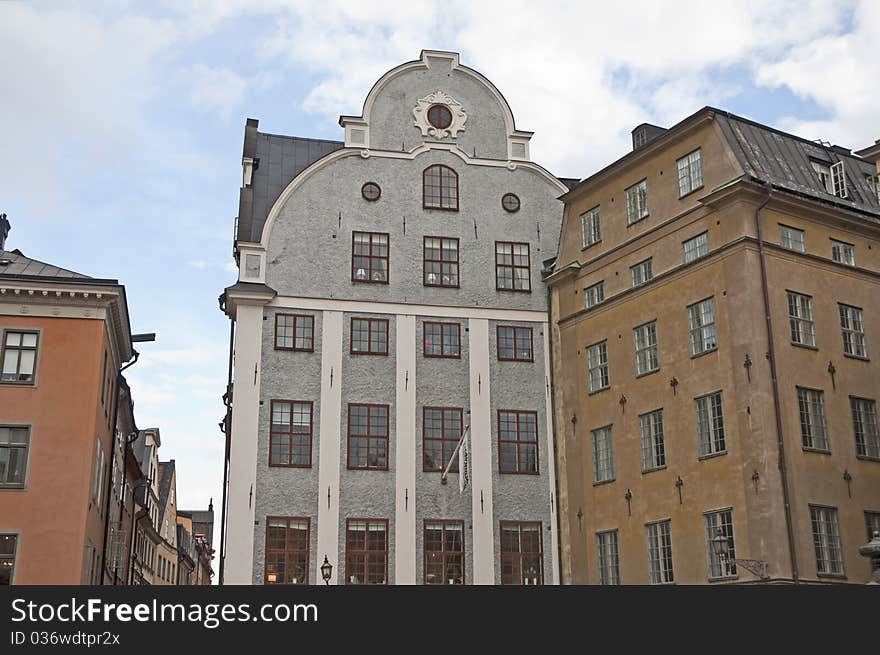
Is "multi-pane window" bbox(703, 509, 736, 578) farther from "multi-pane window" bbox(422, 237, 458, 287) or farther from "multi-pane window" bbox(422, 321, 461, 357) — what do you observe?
"multi-pane window" bbox(422, 237, 458, 287)

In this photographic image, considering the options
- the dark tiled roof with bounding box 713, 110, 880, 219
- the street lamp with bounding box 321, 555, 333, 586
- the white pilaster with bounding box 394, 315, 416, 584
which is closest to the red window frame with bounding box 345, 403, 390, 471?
the white pilaster with bounding box 394, 315, 416, 584

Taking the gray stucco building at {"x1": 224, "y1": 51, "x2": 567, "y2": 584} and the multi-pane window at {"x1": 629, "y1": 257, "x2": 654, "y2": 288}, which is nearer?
the multi-pane window at {"x1": 629, "y1": 257, "x2": 654, "y2": 288}

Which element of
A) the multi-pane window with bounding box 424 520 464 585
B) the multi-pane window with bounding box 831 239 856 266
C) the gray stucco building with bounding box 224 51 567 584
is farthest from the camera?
the multi-pane window with bounding box 424 520 464 585

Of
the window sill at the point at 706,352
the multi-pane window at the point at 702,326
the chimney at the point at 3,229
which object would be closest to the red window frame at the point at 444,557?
the window sill at the point at 706,352

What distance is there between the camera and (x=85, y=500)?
29500 mm

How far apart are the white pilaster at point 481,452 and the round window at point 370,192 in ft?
16.7

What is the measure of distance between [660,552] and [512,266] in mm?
10818

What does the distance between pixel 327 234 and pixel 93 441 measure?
944 cm

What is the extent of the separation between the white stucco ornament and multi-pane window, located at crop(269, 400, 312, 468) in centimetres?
1021

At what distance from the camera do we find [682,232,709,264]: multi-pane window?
2843 centimetres

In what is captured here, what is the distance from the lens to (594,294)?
3244 centimetres

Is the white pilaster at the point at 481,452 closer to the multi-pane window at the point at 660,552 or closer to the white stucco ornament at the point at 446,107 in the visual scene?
the multi-pane window at the point at 660,552

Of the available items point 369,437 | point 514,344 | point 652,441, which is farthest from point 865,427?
point 369,437
